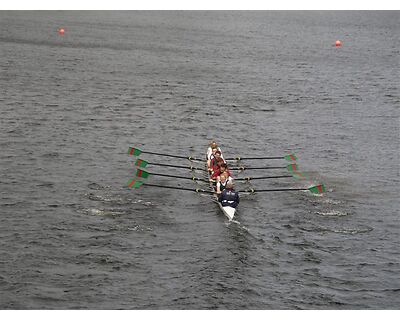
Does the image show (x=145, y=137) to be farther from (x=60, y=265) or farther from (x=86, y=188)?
(x=60, y=265)

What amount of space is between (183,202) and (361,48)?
101m

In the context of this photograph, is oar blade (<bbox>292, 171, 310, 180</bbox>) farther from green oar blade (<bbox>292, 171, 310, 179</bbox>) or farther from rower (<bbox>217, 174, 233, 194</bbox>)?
rower (<bbox>217, 174, 233, 194</bbox>)

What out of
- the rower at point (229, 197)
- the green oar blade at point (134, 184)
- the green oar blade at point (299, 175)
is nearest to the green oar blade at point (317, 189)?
the green oar blade at point (299, 175)

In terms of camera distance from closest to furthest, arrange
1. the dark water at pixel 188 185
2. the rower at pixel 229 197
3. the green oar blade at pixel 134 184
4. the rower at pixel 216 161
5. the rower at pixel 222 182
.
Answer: the dark water at pixel 188 185 < the rower at pixel 229 197 < the rower at pixel 222 182 < the green oar blade at pixel 134 184 < the rower at pixel 216 161

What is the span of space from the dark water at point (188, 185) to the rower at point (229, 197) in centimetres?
125

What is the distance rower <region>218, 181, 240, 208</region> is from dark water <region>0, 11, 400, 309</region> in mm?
1249

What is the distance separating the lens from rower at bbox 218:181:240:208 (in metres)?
38.6

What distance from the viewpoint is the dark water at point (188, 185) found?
31375 millimetres

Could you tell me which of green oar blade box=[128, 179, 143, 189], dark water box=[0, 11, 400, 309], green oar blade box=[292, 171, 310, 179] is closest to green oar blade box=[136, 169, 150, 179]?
dark water box=[0, 11, 400, 309]

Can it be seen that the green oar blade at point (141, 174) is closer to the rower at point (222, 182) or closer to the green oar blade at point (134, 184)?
the green oar blade at point (134, 184)

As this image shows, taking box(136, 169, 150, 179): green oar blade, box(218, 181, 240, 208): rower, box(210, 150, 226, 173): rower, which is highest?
box(210, 150, 226, 173): rower

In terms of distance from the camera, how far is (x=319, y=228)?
38.5 m

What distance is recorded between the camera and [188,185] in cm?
4616

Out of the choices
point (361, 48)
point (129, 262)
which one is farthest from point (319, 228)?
point (361, 48)
